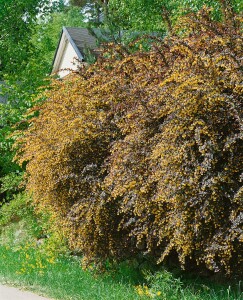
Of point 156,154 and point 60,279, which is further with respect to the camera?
point 60,279

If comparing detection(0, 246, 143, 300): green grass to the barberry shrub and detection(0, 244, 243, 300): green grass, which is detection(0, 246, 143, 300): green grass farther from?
the barberry shrub

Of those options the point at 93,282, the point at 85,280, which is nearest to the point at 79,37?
the point at 85,280

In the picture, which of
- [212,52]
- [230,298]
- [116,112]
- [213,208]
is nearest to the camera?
[213,208]

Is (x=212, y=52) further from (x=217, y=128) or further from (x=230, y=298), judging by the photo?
(x=230, y=298)

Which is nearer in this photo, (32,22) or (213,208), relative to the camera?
(213,208)

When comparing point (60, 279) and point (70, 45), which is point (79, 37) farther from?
point (60, 279)

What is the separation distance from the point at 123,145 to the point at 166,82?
0.85 m

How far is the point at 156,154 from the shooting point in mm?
5910

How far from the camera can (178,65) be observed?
6.48 metres

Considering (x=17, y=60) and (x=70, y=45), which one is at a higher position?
(x=70, y=45)

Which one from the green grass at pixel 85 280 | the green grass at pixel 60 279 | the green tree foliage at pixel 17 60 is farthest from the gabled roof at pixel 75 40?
the green grass at pixel 60 279

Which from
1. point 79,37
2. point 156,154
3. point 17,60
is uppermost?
point 79,37

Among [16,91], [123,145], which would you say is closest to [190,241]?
[123,145]

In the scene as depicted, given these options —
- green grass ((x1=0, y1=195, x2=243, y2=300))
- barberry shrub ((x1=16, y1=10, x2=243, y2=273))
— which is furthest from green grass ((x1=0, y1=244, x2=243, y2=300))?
barberry shrub ((x1=16, y1=10, x2=243, y2=273))
